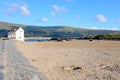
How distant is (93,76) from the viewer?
15.4 meters

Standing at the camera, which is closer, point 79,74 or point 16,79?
point 16,79

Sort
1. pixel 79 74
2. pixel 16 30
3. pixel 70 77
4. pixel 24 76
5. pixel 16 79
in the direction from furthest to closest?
pixel 16 30
pixel 79 74
pixel 70 77
pixel 24 76
pixel 16 79

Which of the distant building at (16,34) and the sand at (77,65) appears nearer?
the sand at (77,65)

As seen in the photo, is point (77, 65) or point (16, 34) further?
point (16, 34)

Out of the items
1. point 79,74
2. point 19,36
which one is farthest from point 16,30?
point 79,74

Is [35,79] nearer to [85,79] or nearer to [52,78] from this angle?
[52,78]

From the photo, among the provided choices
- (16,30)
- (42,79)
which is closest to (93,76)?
(42,79)

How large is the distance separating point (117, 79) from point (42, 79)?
374 centimetres

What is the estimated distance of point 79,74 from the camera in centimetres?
1628

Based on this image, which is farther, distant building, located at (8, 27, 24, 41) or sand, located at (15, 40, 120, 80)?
distant building, located at (8, 27, 24, 41)

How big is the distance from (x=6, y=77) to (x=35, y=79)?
51.5 inches

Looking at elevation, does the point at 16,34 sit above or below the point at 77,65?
below

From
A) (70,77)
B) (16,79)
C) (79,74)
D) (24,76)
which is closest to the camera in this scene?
(16,79)

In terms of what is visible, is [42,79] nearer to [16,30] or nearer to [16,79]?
[16,79]
